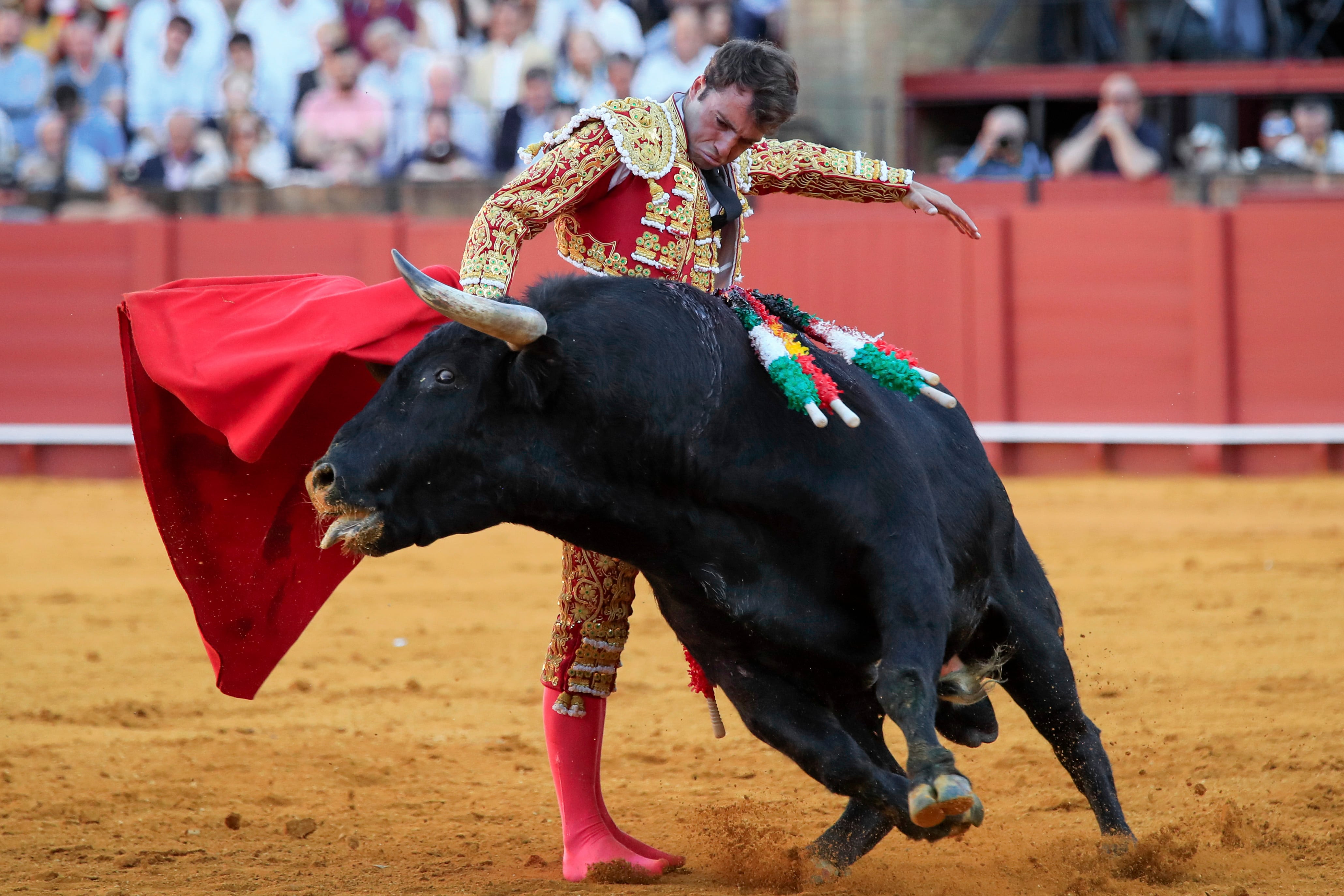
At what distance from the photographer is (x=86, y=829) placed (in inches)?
124

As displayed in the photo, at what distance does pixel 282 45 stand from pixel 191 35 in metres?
0.56

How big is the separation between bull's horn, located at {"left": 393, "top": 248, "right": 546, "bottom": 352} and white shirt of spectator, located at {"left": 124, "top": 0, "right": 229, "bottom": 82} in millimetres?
8023

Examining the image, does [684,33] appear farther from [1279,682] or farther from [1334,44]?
[1279,682]

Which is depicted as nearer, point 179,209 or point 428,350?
point 428,350

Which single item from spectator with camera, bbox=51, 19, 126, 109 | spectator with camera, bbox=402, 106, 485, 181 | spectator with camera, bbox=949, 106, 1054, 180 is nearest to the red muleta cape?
spectator with camera, bbox=402, 106, 485, 181

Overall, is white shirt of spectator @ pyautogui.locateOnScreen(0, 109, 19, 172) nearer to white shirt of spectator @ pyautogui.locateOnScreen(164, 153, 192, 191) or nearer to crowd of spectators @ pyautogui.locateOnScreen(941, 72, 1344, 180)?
white shirt of spectator @ pyautogui.locateOnScreen(164, 153, 192, 191)

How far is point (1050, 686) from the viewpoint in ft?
9.16

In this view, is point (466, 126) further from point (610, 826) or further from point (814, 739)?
point (814, 739)

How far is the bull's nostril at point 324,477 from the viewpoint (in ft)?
7.47

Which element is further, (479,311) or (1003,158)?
(1003,158)

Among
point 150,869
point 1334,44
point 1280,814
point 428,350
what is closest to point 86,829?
point 150,869

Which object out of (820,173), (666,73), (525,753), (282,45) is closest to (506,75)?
(666,73)

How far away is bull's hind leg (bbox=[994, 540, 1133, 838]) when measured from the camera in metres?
2.77

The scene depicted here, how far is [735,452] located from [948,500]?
0.40 metres
